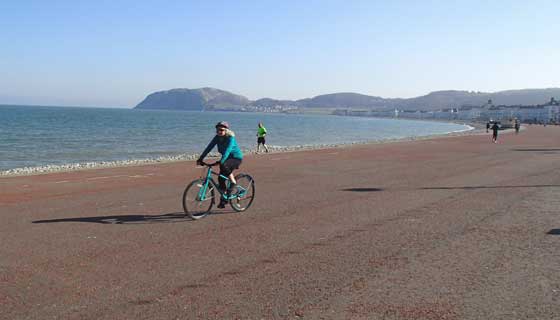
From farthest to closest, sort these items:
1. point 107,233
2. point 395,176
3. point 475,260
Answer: point 395,176
point 107,233
point 475,260

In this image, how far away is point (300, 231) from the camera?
7688 mm

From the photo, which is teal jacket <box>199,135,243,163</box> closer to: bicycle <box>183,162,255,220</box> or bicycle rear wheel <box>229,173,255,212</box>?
bicycle <box>183,162,255,220</box>

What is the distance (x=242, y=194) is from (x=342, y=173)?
7430 mm

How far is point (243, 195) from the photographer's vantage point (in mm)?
9375

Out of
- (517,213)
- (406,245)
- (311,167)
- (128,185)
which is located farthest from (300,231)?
(311,167)

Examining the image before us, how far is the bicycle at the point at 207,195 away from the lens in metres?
8.55

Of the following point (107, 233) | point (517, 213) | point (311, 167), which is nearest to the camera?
point (107, 233)

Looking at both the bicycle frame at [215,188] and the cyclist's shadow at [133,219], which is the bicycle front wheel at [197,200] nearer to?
the bicycle frame at [215,188]

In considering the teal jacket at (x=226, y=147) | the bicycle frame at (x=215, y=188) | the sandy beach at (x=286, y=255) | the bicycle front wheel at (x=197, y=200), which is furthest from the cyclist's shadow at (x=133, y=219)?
the teal jacket at (x=226, y=147)

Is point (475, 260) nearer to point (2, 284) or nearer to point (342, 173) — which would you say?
point (2, 284)

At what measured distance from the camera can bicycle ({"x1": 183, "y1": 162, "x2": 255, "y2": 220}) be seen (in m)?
8.55

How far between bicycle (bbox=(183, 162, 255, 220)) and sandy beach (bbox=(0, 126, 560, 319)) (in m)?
0.22

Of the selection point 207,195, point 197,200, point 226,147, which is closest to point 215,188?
point 207,195

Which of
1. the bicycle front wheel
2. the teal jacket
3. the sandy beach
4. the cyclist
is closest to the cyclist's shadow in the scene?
the sandy beach
